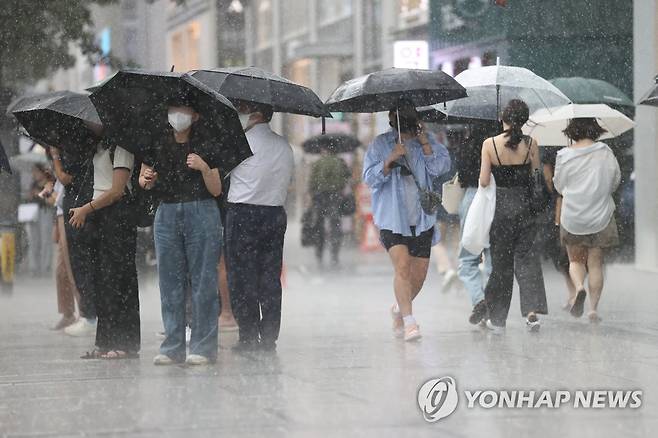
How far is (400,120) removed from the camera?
458 inches

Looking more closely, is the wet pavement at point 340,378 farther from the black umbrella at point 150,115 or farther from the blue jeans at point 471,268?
the black umbrella at point 150,115

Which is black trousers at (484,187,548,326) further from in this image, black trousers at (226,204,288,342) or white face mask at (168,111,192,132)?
white face mask at (168,111,192,132)

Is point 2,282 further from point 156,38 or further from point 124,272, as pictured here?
point 156,38

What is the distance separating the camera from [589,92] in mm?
16094

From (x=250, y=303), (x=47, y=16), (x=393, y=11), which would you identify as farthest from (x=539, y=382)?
(x=393, y=11)

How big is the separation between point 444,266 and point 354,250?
1229 centimetres

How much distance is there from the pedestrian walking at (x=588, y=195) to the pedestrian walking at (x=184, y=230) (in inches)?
163

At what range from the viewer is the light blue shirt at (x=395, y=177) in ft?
37.9

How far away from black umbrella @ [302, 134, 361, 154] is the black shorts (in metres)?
19.1

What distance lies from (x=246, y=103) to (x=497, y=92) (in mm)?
2742

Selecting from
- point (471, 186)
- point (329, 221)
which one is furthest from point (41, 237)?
point (471, 186)

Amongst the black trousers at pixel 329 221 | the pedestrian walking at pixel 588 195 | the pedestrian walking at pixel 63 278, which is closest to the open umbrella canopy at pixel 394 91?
the pedestrian walking at pixel 588 195

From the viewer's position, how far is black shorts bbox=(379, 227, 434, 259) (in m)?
11.6

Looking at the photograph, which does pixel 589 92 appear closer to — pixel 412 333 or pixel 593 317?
pixel 593 317
